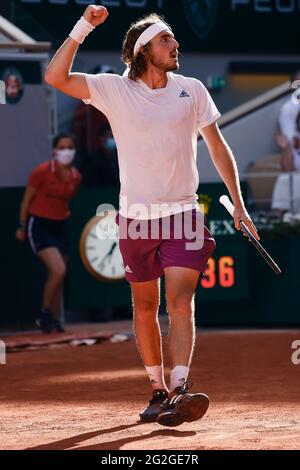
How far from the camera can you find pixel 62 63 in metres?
7.38

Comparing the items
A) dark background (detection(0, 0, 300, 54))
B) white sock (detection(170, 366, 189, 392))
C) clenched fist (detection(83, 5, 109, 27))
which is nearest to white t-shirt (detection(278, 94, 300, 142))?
dark background (detection(0, 0, 300, 54))

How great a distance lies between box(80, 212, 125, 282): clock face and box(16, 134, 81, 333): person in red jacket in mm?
273

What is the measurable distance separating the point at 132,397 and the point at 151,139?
213 centimetres

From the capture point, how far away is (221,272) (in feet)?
47.2

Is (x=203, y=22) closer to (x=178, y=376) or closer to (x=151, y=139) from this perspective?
(x=151, y=139)

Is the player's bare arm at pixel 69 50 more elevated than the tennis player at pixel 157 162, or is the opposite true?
the player's bare arm at pixel 69 50

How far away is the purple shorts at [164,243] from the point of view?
7535mm

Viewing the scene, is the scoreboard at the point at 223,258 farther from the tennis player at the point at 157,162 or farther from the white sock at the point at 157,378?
the tennis player at the point at 157,162

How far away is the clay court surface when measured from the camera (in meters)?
7.00

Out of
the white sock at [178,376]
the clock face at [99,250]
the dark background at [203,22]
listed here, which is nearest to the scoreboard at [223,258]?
the clock face at [99,250]

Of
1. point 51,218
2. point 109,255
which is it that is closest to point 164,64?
point 51,218

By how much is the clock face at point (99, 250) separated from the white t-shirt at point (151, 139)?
6838mm

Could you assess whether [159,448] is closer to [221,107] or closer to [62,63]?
[62,63]

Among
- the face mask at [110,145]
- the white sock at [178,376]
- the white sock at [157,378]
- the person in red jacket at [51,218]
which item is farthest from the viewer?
the face mask at [110,145]
